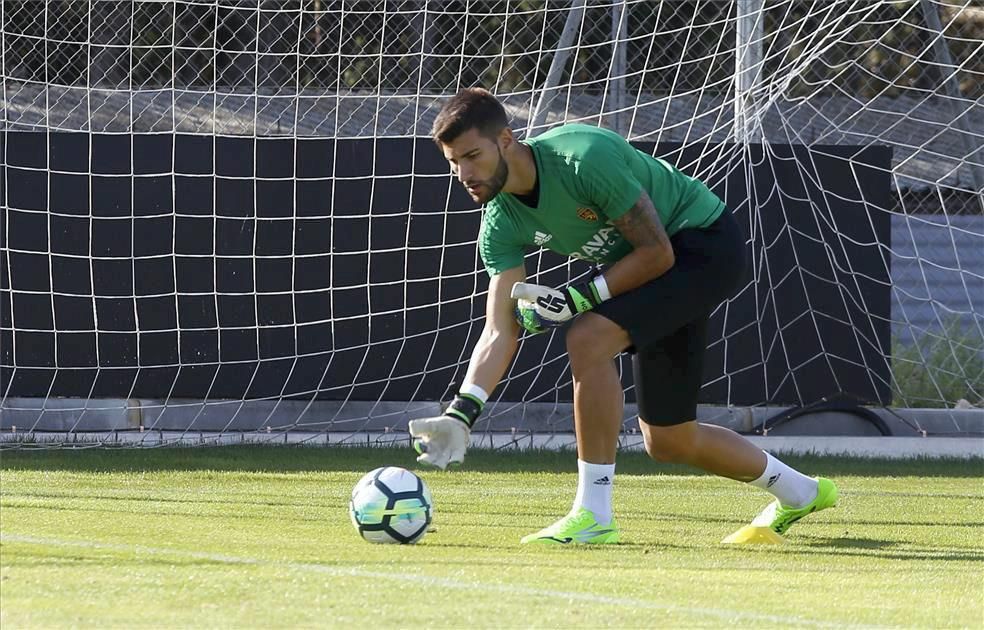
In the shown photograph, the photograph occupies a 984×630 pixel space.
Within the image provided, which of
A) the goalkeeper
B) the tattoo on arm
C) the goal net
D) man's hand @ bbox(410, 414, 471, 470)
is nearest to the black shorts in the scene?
the goalkeeper

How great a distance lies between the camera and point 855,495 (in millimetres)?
7891

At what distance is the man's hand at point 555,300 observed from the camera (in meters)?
5.41

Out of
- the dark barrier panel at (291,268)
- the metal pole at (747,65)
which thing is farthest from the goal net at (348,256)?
the metal pole at (747,65)

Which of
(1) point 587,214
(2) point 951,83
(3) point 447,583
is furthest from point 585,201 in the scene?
(2) point 951,83

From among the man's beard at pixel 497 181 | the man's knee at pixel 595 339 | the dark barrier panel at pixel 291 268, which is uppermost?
the man's beard at pixel 497 181

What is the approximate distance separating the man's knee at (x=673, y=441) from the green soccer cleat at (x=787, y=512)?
0.38m

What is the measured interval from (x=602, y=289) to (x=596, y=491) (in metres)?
0.73

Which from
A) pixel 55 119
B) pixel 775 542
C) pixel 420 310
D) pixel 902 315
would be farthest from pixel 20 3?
pixel 775 542

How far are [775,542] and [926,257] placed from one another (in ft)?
23.6

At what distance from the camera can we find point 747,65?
1013cm

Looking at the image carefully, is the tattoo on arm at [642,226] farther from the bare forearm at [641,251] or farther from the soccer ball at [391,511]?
the soccer ball at [391,511]

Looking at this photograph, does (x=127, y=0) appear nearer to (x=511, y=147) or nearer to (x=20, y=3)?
(x=20, y=3)

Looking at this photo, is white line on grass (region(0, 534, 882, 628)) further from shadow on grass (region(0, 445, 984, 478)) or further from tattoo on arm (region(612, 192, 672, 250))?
shadow on grass (region(0, 445, 984, 478))

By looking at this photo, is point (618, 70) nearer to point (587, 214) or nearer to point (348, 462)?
point (348, 462)
